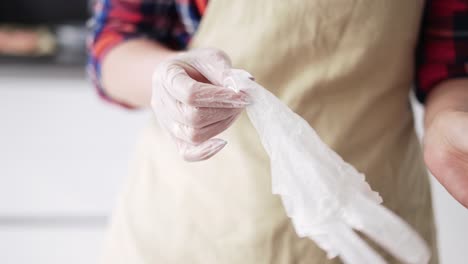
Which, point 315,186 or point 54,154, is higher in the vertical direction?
point 315,186

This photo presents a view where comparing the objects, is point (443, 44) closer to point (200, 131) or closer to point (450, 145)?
point (450, 145)

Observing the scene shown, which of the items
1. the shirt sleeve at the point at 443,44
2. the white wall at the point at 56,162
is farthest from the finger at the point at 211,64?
the white wall at the point at 56,162

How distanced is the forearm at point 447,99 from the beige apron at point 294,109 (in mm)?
28

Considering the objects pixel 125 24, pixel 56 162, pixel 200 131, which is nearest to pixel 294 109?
pixel 200 131

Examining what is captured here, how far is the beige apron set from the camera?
521mm

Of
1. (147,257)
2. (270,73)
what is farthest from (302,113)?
(147,257)

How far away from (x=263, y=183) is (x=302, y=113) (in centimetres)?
7

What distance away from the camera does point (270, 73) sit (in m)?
0.53

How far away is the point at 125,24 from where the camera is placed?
0.63m

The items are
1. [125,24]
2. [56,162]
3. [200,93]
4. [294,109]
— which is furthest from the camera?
[56,162]

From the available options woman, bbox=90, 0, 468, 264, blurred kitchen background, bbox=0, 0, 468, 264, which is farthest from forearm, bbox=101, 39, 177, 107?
blurred kitchen background, bbox=0, 0, 468, 264

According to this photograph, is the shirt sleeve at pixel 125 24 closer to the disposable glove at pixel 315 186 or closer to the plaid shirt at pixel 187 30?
the plaid shirt at pixel 187 30

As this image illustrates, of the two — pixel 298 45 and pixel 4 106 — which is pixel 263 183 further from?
pixel 4 106

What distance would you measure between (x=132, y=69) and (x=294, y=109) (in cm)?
17
